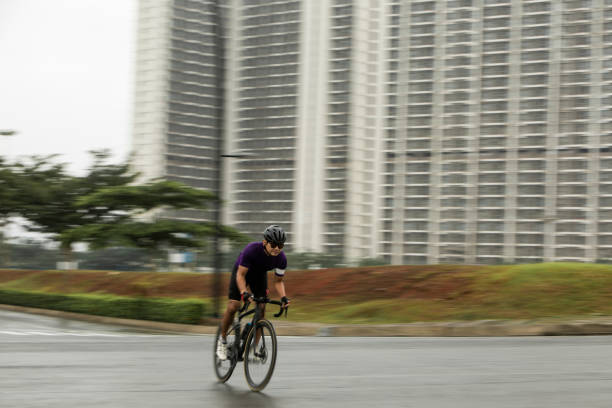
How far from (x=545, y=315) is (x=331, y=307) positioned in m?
7.60

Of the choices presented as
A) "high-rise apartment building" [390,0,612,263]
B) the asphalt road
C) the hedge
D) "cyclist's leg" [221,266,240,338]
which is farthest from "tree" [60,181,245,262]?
"high-rise apartment building" [390,0,612,263]

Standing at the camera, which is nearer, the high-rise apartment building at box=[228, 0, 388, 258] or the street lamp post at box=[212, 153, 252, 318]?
the street lamp post at box=[212, 153, 252, 318]

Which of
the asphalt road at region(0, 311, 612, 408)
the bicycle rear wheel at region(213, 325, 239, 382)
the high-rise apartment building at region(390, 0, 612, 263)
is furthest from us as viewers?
the high-rise apartment building at region(390, 0, 612, 263)

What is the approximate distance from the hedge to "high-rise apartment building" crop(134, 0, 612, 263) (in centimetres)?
8912

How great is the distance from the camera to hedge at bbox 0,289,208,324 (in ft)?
68.8

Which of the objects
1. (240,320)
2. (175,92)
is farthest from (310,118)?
(240,320)

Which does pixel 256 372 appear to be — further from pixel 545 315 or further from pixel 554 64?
pixel 554 64

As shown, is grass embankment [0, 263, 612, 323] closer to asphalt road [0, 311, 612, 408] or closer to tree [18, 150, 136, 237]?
asphalt road [0, 311, 612, 408]

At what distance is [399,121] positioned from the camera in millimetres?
128750

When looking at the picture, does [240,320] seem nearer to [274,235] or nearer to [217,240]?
[274,235]

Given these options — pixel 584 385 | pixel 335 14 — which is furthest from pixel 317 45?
pixel 584 385

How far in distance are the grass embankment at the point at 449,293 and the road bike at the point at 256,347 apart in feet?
43.0

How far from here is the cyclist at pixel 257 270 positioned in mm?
7348

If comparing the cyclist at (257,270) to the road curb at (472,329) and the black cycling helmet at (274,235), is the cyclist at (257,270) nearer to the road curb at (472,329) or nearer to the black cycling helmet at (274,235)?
the black cycling helmet at (274,235)
